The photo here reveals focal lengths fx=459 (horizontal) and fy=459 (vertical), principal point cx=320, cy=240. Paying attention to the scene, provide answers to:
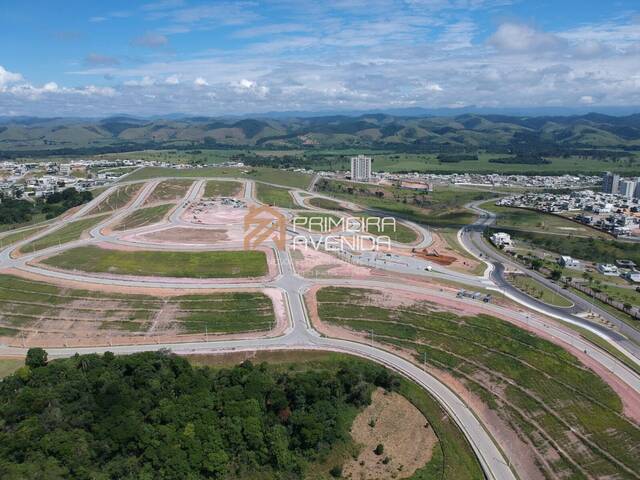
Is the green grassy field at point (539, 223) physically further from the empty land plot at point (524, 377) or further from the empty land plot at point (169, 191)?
the empty land plot at point (169, 191)

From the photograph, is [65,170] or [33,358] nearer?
[33,358]

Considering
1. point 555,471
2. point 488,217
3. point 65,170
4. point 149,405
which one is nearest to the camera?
point 555,471

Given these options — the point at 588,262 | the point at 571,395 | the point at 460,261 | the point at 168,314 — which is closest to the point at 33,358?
the point at 168,314

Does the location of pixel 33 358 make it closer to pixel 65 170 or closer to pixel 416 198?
pixel 416 198

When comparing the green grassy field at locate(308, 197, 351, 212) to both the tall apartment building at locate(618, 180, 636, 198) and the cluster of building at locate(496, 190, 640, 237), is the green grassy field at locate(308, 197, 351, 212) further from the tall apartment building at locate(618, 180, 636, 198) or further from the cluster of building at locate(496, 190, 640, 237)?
the tall apartment building at locate(618, 180, 636, 198)

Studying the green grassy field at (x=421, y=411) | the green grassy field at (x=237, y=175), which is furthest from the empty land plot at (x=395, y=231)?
the green grassy field at (x=237, y=175)

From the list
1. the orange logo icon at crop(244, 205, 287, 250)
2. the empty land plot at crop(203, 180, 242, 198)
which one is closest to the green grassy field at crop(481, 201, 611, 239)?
the orange logo icon at crop(244, 205, 287, 250)

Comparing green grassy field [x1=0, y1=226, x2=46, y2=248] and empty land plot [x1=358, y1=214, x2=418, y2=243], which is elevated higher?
green grassy field [x1=0, y1=226, x2=46, y2=248]
